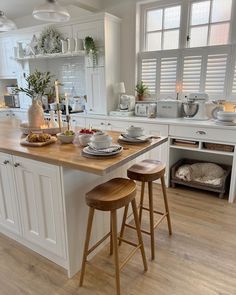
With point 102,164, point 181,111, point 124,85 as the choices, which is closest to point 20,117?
point 124,85

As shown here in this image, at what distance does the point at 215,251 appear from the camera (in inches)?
79.8

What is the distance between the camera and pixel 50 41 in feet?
12.9

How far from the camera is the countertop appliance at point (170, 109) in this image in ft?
10.6

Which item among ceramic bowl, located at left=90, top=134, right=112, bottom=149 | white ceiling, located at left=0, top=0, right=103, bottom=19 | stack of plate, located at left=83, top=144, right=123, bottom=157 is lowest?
stack of plate, located at left=83, top=144, right=123, bottom=157

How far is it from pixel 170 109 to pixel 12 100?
353cm

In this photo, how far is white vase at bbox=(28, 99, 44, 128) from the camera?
7.07 feet

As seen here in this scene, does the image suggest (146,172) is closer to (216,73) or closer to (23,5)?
(216,73)

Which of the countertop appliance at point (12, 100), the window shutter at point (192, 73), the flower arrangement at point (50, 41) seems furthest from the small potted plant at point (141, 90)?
the countertop appliance at point (12, 100)

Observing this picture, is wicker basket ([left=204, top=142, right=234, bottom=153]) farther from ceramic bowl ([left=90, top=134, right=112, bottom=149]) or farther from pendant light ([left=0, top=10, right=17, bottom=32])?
pendant light ([left=0, top=10, right=17, bottom=32])

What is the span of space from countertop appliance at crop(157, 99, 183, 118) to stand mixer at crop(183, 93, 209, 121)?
0.15 metres

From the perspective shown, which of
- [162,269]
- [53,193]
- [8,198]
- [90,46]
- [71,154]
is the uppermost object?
[90,46]

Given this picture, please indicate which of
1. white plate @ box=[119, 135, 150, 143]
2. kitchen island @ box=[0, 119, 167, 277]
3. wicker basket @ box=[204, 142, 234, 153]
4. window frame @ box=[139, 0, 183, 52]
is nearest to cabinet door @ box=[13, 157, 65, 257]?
kitchen island @ box=[0, 119, 167, 277]

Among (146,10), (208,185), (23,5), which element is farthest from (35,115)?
(23,5)

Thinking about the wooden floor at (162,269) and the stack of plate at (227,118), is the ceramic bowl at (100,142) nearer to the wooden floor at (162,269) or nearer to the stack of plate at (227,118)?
the wooden floor at (162,269)
